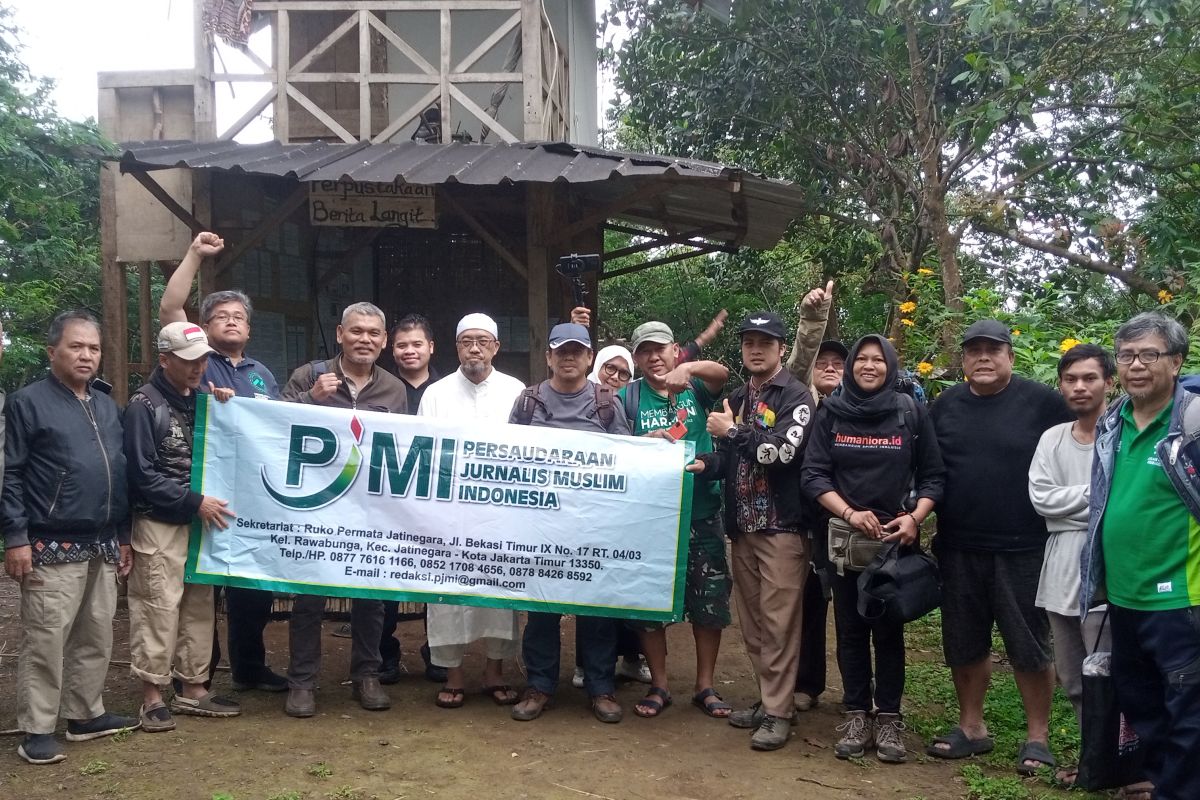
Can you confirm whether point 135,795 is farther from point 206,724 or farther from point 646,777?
point 646,777

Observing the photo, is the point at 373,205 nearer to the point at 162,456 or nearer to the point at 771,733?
the point at 162,456

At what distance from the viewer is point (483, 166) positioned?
660 centimetres

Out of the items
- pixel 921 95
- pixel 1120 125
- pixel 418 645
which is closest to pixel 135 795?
pixel 418 645

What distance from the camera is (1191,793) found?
3383 millimetres

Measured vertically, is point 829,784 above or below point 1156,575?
below

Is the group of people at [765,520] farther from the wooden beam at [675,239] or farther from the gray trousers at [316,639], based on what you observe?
the wooden beam at [675,239]

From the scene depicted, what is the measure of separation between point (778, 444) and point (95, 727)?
10.5ft

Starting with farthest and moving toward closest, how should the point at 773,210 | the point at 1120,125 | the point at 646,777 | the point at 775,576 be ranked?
1. the point at 1120,125
2. the point at 773,210
3. the point at 775,576
4. the point at 646,777

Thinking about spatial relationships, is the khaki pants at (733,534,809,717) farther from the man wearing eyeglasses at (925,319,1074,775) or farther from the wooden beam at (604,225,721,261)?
the wooden beam at (604,225,721,261)

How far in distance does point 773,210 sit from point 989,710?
4297 millimetres

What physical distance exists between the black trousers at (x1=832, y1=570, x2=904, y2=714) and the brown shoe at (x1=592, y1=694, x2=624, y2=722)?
104 cm

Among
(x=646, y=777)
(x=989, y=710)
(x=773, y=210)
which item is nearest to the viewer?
(x=646, y=777)

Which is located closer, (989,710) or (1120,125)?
(989,710)

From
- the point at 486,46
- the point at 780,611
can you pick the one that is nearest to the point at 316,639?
the point at 780,611
